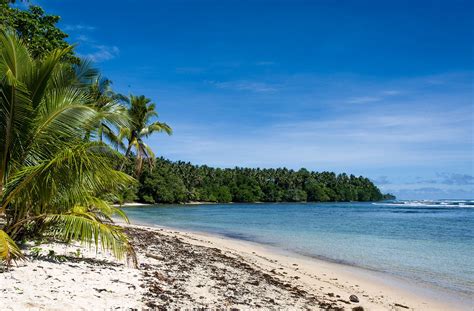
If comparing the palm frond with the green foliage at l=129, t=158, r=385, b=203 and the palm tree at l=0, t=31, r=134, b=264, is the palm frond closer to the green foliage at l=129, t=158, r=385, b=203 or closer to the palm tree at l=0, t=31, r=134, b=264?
the palm tree at l=0, t=31, r=134, b=264

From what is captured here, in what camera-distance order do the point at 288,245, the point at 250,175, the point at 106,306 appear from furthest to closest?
the point at 250,175
the point at 288,245
the point at 106,306

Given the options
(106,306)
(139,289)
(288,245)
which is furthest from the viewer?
(288,245)

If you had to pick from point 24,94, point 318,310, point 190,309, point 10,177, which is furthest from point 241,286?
point 24,94

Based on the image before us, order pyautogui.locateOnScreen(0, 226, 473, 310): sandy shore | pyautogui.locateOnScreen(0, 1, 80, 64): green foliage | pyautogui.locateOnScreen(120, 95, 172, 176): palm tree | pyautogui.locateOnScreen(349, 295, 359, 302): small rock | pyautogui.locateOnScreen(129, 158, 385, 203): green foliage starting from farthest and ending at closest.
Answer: pyautogui.locateOnScreen(129, 158, 385, 203): green foliage → pyautogui.locateOnScreen(120, 95, 172, 176): palm tree → pyautogui.locateOnScreen(0, 1, 80, 64): green foliage → pyautogui.locateOnScreen(349, 295, 359, 302): small rock → pyautogui.locateOnScreen(0, 226, 473, 310): sandy shore

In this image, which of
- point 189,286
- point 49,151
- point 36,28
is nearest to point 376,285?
point 189,286

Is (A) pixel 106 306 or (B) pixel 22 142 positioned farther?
(B) pixel 22 142

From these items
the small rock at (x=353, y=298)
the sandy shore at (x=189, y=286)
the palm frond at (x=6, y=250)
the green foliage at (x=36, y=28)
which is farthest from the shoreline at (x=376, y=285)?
the green foliage at (x=36, y=28)

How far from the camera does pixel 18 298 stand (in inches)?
203

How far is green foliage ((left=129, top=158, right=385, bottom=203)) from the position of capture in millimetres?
87375

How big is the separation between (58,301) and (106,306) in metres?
0.64

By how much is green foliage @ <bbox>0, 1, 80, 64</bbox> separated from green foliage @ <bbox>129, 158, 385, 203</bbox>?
68098 millimetres

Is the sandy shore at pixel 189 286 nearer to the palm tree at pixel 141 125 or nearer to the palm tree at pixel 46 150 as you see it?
the palm tree at pixel 46 150

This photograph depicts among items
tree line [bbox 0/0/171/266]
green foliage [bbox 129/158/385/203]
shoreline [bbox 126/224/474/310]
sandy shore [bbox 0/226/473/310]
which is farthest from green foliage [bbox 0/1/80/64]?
green foliage [bbox 129/158/385/203]

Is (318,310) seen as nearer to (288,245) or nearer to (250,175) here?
(288,245)
